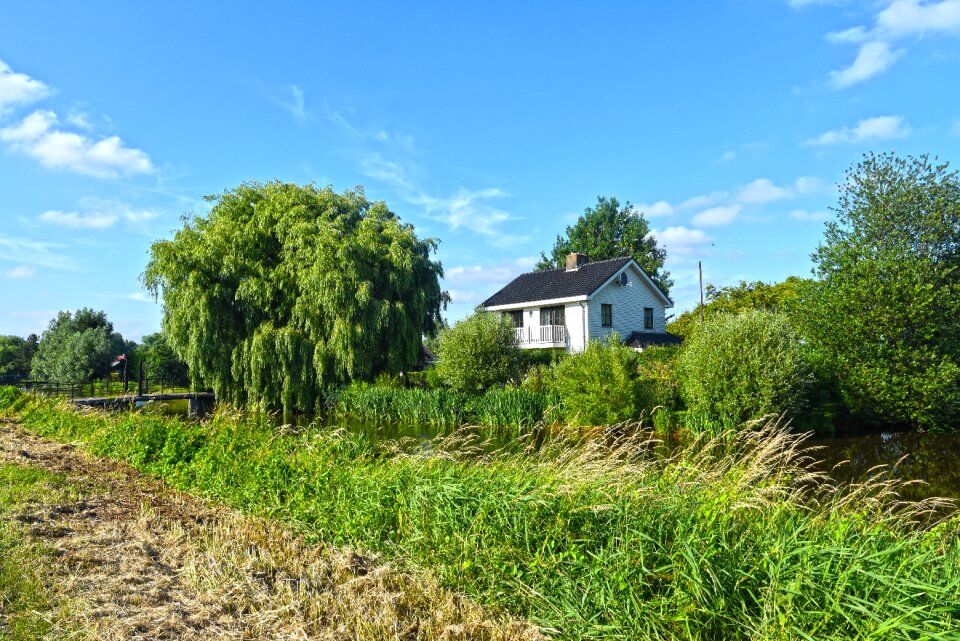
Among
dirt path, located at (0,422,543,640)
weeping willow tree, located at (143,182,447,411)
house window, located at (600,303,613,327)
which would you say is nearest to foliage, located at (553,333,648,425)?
weeping willow tree, located at (143,182,447,411)

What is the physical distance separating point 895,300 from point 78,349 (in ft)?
155

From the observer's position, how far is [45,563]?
522 centimetres

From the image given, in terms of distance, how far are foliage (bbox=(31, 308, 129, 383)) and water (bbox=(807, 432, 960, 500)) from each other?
44.7 m

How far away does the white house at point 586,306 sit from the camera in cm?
3140

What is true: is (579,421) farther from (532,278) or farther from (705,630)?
(532,278)

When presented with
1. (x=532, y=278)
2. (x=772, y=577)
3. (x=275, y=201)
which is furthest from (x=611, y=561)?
(x=532, y=278)

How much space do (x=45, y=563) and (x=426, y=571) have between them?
345cm

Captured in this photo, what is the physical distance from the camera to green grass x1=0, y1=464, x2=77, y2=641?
4.07 m

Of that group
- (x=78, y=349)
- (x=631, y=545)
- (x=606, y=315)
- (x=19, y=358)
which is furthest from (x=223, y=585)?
(x=19, y=358)

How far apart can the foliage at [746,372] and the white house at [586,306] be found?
43.0 ft

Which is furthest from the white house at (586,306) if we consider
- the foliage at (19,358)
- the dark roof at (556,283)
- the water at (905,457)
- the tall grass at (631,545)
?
the foliage at (19,358)

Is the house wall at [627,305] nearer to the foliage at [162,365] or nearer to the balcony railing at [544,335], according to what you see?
the balcony railing at [544,335]

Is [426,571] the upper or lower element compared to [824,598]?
lower

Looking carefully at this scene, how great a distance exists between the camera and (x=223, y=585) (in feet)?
15.8
